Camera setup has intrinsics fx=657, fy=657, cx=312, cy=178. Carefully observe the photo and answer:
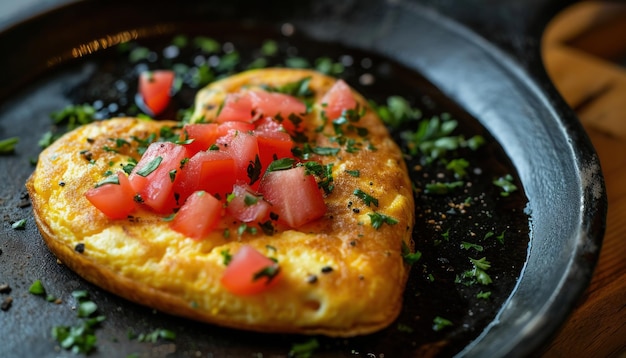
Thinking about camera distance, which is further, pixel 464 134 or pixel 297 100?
pixel 464 134

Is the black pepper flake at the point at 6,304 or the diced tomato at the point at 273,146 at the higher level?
the diced tomato at the point at 273,146

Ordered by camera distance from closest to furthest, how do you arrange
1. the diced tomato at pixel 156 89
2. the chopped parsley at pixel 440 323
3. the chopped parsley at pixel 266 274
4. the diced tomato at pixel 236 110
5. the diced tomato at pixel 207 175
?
1. the chopped parsley at pixel 266 274
2. the chopped parsley at pixel 440 323
3. the diced tomato at pixel 207 175
4. the diced tomato at pixel 236 110
5. the diced tomato at pixel 156 89

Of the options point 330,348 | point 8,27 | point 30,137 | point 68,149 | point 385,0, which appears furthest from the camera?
point 385,0

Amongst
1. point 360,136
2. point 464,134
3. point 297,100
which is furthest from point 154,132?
point 464,134

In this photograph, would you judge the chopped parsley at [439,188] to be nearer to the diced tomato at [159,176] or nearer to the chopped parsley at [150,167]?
the diced tomato at [159,176]

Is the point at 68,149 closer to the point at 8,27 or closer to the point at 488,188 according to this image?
the point at 8,27

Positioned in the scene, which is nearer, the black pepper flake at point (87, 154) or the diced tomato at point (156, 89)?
the black pepper flake at point (87, 154)

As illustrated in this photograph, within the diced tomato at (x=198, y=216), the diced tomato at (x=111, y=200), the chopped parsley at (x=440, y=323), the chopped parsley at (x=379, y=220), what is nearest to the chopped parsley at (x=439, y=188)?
the chopped parsley at (x=379, y=220)
